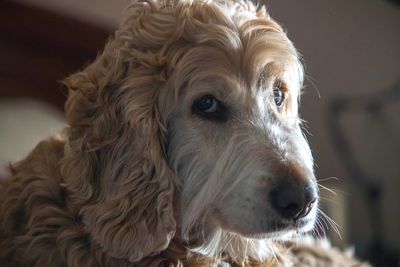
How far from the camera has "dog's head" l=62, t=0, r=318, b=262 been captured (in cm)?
116

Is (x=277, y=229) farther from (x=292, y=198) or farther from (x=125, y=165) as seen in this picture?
(x=125, y=165)

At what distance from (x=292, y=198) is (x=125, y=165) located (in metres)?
0.29

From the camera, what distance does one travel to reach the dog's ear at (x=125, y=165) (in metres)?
1.17

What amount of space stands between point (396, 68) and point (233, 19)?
2008 mm

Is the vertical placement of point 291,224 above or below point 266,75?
below

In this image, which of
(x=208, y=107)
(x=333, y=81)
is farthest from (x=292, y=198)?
(x=333, y=81)

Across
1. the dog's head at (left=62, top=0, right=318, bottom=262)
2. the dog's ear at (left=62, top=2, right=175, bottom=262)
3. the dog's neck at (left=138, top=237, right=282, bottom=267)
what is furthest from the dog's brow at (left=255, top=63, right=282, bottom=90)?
the dog's neck at (left=138, top=237, right=282, bottom=267)

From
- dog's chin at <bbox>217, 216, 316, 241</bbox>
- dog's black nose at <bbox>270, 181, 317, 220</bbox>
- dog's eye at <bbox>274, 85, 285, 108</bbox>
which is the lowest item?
dog's chin at <bbox>217, 216, 316, 241</bbox>

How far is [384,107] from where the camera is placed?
123 inches

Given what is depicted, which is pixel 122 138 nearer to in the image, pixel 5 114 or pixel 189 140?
pixel 189 140

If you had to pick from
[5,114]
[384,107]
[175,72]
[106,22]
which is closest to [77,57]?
[106,22]

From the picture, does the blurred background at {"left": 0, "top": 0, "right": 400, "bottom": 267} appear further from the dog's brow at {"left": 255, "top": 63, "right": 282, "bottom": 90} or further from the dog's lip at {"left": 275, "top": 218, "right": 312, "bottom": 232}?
the dog's lip at {"left": 275, "top": 218, "right": 312, "bottom": 232}

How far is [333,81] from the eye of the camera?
3.06m

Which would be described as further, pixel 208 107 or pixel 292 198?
pixel 208 107
